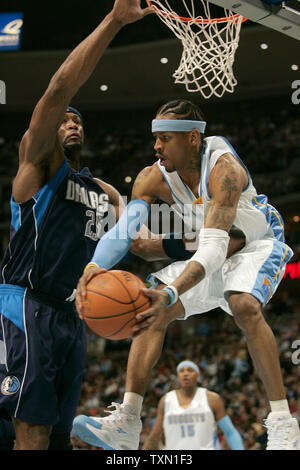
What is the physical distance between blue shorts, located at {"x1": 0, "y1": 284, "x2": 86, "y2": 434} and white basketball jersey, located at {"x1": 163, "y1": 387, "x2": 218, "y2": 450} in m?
3.80

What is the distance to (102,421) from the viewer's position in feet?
12.1

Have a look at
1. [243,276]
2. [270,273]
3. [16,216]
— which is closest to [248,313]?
[243,276]

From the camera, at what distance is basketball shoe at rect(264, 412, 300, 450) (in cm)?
342

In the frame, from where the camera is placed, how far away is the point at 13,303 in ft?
12.0

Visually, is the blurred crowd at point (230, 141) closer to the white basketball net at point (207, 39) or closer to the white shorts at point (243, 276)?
the white basketball net at point (207, 39)

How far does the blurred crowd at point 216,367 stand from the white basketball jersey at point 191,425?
155 cm

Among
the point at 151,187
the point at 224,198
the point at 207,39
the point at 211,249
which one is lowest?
the point at 211,249

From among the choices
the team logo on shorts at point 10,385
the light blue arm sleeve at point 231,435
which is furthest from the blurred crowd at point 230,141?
the team logo on shorts at point 10,385

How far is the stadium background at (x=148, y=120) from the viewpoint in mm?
13789

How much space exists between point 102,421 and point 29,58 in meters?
13.6

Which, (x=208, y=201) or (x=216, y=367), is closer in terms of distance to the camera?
(x=208, y=201)

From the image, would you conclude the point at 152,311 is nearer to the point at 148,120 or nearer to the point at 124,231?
the point at 124,231

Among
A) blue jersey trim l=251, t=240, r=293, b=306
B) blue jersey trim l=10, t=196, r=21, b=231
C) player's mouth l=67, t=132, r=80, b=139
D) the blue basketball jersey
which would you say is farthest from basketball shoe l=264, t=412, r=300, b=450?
player's mouth l=67, t=132, r=80, b=139

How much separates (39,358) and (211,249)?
3.82 feet
